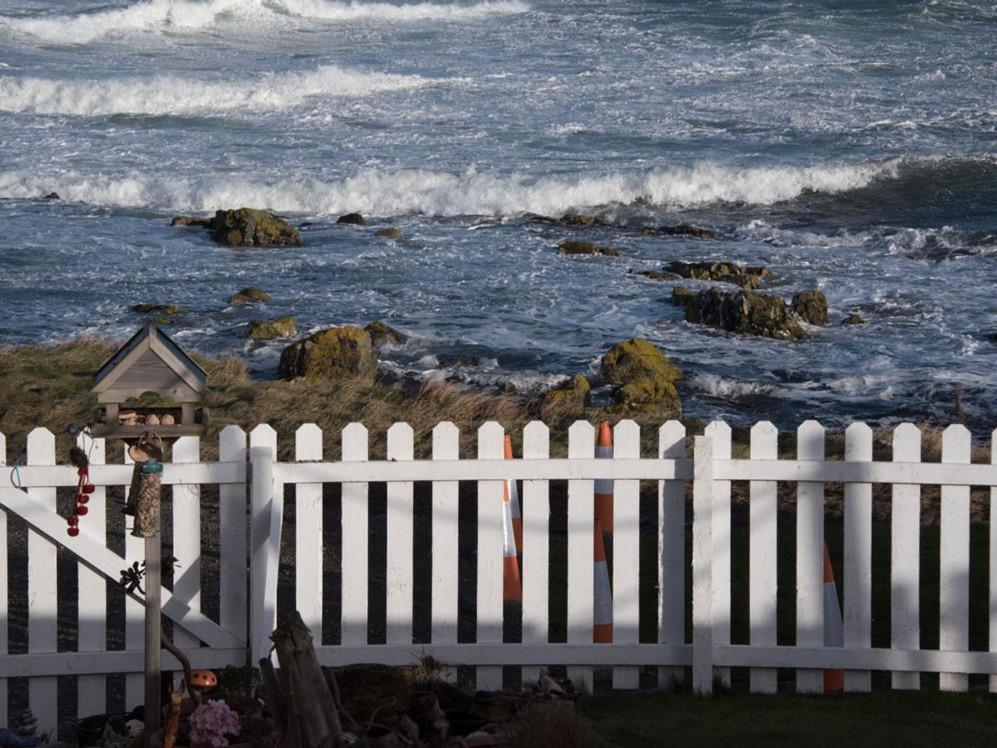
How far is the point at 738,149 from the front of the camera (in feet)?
105

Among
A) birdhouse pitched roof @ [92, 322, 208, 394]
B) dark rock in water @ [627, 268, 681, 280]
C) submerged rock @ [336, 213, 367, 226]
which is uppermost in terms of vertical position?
submerged rock @ [336, 213, 367, 226]

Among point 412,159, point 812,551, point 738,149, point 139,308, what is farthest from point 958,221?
point 812,551

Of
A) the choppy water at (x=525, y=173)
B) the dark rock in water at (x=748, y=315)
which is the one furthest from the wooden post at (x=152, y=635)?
the dark rock in water at (x=748, y=315)

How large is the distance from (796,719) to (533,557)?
1.17 metres

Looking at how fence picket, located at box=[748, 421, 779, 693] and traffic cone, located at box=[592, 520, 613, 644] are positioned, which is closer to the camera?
fence picket, located at box=[748, 421, 779, 693]

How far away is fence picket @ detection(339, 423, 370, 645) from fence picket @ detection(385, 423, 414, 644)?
0.10 m

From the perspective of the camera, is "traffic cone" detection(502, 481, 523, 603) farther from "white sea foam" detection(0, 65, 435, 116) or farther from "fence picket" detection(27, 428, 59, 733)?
"white sea foam" detection(0, 65, 435, 116)

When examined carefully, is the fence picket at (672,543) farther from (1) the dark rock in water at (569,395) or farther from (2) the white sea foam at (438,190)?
(2) the white sea foam at (438,190)

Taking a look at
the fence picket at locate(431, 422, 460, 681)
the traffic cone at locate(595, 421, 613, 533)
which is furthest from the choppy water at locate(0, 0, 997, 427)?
the fence picket at locate(431, 422, 460, 681)

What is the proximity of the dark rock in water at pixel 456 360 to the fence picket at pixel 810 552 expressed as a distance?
29.3ft

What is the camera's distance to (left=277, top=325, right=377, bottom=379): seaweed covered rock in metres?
13.3

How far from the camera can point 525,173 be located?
97.1ft

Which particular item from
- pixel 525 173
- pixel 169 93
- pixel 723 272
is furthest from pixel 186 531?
pixel 169 93

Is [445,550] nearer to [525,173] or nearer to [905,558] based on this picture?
[905,558]
